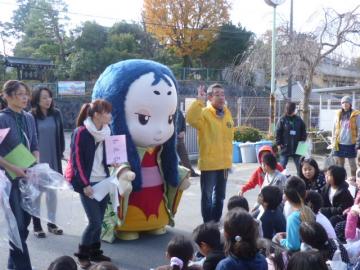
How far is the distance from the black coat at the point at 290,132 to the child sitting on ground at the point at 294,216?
10.6 ft

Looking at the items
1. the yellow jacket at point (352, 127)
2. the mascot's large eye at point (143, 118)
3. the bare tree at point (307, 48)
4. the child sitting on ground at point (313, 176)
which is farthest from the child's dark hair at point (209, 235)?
the bare tree at point (307, 48)

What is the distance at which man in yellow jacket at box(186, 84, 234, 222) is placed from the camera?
4.95 m

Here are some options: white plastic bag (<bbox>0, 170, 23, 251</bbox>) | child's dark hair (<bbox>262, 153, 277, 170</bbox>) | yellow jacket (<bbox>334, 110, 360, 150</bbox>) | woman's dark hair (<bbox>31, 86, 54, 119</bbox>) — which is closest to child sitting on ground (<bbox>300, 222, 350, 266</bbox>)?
child's dark hair (<bbox>262, 153, 277, 170</bbox>)

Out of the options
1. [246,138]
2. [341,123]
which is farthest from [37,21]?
[341,123]

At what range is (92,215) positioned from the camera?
388 cm

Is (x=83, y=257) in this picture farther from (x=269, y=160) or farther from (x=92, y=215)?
(x=269, y=160)

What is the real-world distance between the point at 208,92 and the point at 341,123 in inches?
152

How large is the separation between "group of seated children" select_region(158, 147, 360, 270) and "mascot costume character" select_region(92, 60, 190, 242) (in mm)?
1019

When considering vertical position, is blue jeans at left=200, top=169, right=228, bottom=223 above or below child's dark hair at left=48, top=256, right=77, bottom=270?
below

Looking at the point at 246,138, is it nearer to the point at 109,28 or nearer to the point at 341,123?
the point at 341,123

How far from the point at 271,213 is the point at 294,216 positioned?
54cm

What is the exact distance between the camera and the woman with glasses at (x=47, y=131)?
15.8ft

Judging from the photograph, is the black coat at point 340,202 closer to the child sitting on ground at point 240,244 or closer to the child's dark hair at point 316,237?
the child's dark hair at point 316,237

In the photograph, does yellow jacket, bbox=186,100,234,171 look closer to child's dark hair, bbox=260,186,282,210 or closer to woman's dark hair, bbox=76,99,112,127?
child's dark hair, bbox=260,186,282,210
